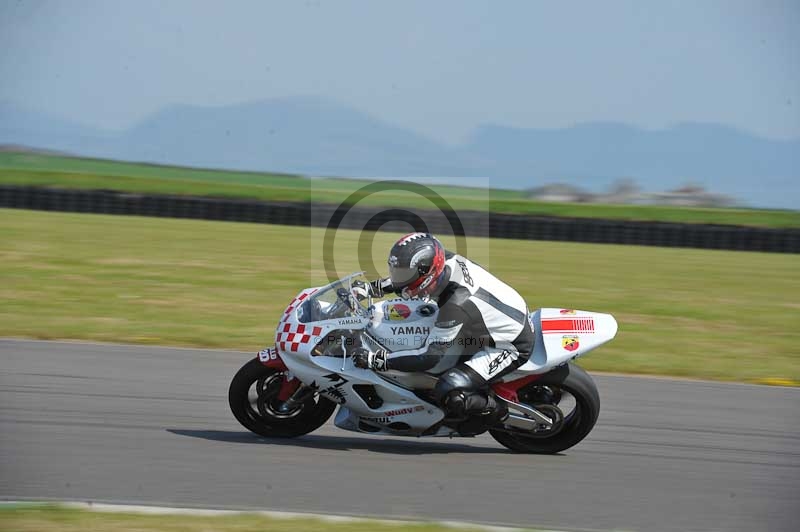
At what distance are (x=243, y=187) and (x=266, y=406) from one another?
30.0 m

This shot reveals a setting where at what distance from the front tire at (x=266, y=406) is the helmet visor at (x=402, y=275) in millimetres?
1036

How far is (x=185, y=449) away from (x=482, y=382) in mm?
2024

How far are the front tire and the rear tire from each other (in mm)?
1281

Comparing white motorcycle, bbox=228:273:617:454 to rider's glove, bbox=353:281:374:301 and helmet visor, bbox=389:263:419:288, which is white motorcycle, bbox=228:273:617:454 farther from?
helmet visor, bbox=389:263:419:288

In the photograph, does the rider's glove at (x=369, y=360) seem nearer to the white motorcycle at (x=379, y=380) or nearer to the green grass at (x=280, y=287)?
the white motorcycle at (x=379, y=380)

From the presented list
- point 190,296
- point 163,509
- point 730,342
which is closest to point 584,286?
point 730,342

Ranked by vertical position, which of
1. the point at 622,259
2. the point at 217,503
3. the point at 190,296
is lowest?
the point at 622,259

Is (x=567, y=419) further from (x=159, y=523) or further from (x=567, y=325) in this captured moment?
(x=159, y=523)

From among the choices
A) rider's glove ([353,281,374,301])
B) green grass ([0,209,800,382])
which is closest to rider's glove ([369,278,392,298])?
rider's glove ([353,281,374,301])

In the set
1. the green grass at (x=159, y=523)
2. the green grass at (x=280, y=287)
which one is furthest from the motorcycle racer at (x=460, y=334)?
the green grass at (x=159, y=523)

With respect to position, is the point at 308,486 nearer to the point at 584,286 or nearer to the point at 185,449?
the point at 185,449

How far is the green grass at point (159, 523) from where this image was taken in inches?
176

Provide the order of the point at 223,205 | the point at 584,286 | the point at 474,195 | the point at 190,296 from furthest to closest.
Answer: the point at 474,195 → the point at 223,205 → the point at 584,286 → the point at 190,296

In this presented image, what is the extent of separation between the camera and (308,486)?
534cm
